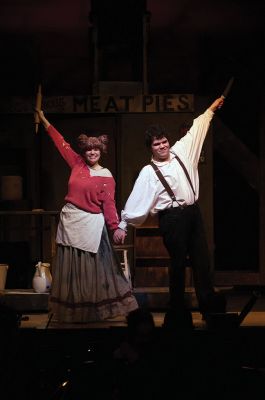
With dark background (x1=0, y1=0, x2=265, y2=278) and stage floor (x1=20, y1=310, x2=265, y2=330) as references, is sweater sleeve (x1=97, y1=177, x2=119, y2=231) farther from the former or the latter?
dark background (x1=0, y1=0, x2=265, y2=278)

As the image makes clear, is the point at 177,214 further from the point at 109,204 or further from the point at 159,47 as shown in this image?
the point at 159,47

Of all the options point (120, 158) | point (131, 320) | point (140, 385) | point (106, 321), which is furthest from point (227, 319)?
point (120, 158)

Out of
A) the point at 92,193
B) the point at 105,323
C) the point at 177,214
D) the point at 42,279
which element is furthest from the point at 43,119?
the point at 105,323

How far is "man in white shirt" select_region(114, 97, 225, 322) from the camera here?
27.9 ft

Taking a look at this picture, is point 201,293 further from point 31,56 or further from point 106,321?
point 31,56

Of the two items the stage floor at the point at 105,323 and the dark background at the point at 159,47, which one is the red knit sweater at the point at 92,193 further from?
the dark background at the point at 159,47

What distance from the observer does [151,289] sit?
33.9 feet

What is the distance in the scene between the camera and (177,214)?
27.8 ft

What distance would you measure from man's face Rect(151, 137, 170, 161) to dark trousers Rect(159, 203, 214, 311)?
555 millimetres

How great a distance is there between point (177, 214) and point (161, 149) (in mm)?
687

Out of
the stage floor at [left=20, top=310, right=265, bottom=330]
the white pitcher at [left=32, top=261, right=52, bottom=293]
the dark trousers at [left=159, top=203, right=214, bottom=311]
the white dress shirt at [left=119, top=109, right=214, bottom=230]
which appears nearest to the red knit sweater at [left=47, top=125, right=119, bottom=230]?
the white dress shirt at [left=119, top=109, right=214, bottom=230]

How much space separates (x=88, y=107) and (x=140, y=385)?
4977 mm

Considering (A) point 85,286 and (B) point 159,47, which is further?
(B) point 159,47

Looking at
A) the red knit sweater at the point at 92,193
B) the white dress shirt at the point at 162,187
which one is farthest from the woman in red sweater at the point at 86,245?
the white dress shirt at the point at 162,187
